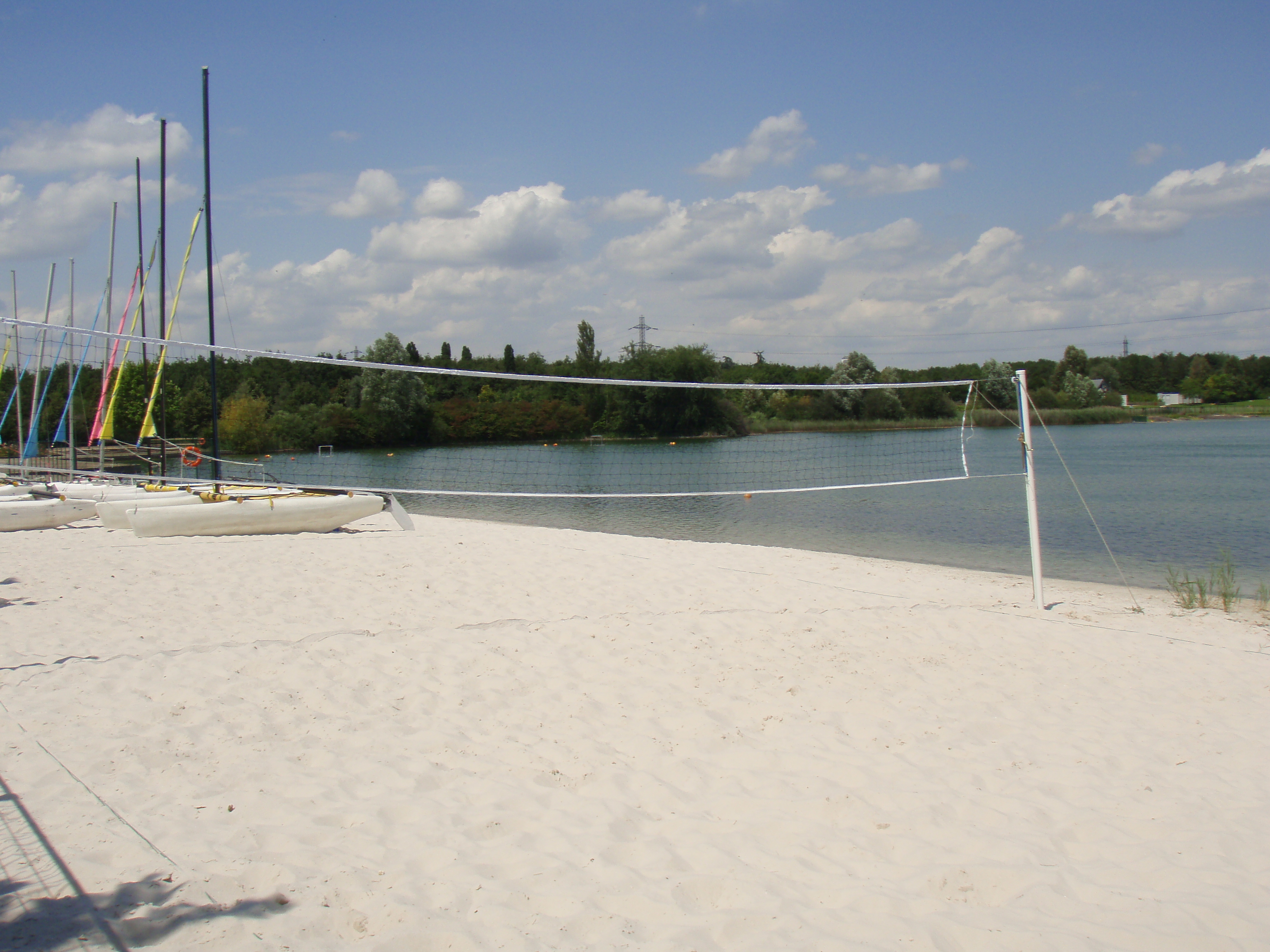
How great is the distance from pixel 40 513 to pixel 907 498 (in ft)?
51.8

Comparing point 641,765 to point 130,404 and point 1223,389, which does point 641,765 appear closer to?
point 130,404

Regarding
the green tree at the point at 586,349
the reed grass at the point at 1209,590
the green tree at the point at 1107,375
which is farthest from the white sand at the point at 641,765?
the green tree at the point at 1107,375

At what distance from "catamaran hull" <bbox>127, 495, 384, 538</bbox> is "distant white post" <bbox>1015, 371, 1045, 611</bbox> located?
8.06 meters

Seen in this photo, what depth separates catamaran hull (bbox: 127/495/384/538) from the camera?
33.6 feet

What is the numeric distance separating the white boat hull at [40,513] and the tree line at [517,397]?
3.49 meters

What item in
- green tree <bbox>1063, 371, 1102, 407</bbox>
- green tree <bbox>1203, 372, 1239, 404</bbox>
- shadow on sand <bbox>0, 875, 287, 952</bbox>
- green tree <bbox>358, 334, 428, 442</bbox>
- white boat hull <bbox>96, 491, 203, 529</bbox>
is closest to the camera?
shadow on sand <bbox>0, 875, 287, 952</bbox>

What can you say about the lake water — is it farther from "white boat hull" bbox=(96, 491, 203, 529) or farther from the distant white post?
"white boat hull" bbox=(96, 491, 203, 529)

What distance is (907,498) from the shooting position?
18328 millimetres

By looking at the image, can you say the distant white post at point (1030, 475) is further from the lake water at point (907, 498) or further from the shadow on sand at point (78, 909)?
the shadow on sand at point (78, 909)

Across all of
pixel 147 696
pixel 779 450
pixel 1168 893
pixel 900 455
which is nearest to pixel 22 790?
pixel 147 696

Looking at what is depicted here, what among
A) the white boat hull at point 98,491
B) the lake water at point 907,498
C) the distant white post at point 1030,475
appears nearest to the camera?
the distant white post at point 1030,475

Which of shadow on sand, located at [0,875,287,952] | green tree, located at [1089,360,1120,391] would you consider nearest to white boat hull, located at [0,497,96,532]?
shadow on sand, located at [0,875,287,952]

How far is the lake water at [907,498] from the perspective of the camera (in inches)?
489

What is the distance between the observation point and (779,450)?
32.1 metres
